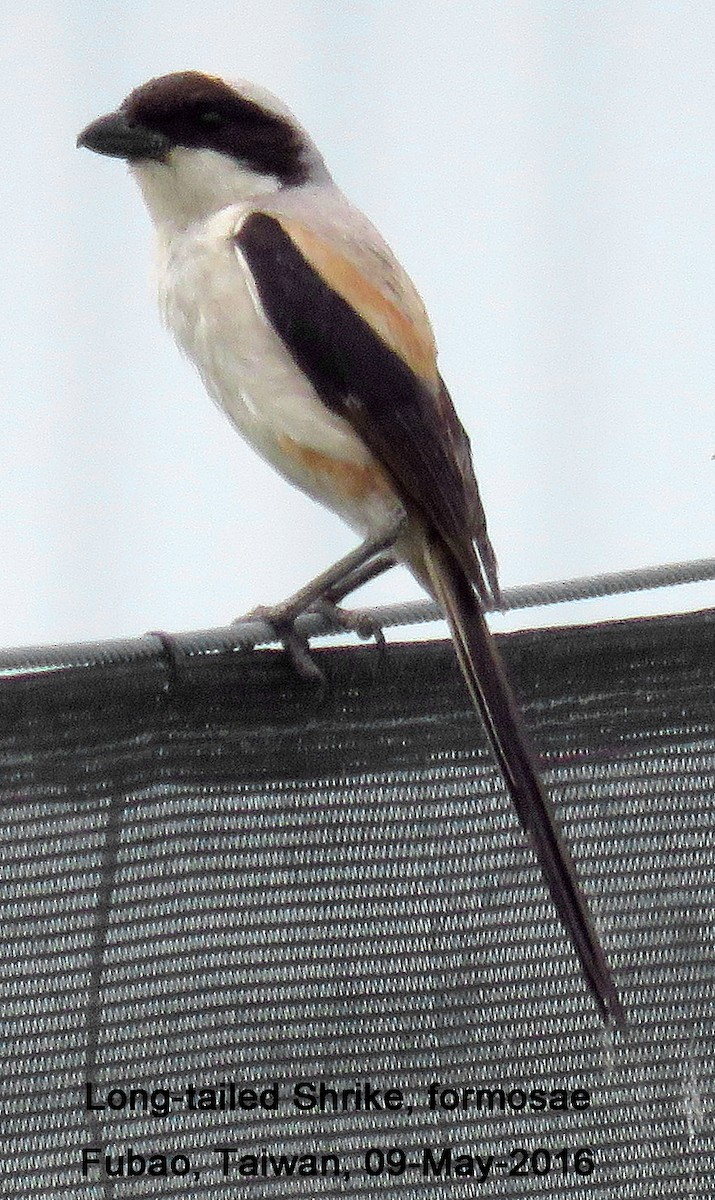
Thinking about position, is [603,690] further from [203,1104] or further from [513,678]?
[203,1104]

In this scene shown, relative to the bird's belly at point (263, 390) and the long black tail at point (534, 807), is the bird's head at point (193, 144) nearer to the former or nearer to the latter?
the bird's belly at point (263, 390)

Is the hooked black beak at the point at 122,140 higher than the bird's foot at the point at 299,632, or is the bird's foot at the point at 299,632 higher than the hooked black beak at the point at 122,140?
the hooked black beak at the point at 122,140

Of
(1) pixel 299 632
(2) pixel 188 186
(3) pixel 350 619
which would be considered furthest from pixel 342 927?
(2) pixel 188 186

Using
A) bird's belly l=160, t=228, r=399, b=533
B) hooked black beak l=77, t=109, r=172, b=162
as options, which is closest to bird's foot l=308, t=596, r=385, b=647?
bird's belly l=160, t=228, r=399, b=533

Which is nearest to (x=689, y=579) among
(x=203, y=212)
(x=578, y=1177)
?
(x=578, y=1177)

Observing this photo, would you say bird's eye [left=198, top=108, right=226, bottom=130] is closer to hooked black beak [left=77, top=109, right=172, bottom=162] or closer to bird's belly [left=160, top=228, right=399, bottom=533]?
hooked black beak [left=77, top=109, right=172, bottom=162]

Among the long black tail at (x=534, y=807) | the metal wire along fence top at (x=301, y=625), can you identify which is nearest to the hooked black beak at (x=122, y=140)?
the metal wire along fence top at (x=301, y=625)

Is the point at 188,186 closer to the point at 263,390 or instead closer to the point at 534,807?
the point at 263,390
